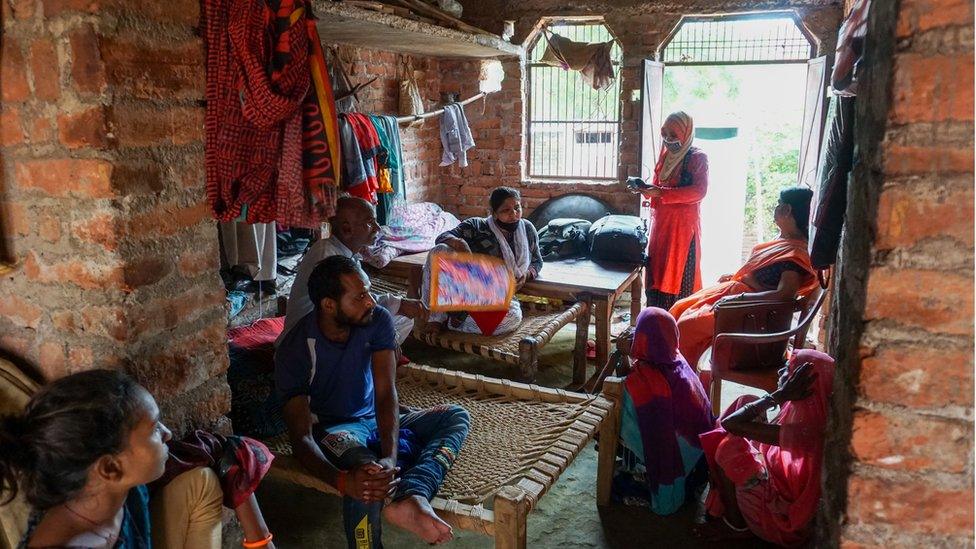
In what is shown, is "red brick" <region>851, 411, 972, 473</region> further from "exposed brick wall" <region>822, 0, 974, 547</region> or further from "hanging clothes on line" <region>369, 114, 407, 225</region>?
"hanging clothes on line" <region>369, 114, 407, 225</region>

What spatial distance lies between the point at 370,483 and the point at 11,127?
1402 millimetres

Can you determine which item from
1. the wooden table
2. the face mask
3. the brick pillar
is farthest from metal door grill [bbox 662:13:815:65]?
the brick pillar

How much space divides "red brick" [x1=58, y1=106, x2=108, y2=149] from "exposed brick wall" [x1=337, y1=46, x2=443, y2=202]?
4.12 metres

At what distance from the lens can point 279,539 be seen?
109 inches

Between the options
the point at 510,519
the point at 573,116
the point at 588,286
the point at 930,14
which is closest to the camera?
the point at 930,14

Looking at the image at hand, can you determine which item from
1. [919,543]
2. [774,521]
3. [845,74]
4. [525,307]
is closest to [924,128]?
[845,74]

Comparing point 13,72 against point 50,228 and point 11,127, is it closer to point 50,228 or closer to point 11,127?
point 11,127

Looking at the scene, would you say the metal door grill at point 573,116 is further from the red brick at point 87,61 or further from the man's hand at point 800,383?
the red brick at point 87,61

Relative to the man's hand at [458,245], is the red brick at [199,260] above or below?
above

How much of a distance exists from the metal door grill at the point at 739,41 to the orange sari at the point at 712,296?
307 cm

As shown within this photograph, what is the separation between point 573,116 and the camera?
714 centimetres

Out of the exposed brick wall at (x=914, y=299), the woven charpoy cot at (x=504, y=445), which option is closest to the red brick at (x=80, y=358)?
the woven charpoy cot at (x=504, y=445)

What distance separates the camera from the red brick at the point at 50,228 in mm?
1848

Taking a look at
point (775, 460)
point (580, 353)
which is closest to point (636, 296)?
point (580, 353)
